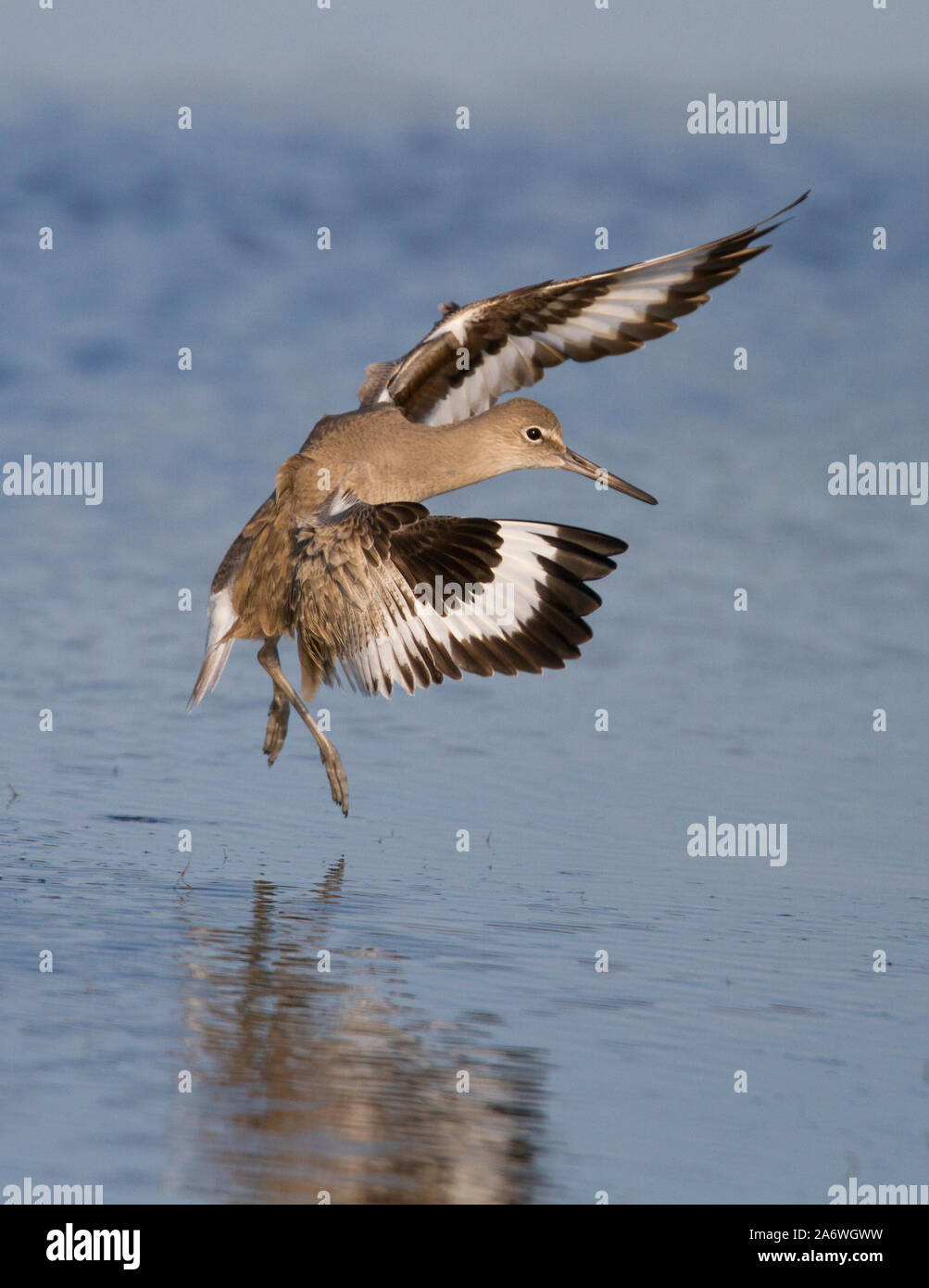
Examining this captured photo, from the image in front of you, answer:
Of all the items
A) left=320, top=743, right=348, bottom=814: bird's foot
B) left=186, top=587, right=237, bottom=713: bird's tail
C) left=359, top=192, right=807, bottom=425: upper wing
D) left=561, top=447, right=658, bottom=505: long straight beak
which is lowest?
left=320, top=743, right=348, bottom=814: bird's foot

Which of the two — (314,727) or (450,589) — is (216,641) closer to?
(314,727)

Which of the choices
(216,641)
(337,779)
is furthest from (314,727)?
(216,641)

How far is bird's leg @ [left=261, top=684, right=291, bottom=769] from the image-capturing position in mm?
7305

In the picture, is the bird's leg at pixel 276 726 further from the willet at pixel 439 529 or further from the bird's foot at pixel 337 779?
the bird's foot at pixel 337 779

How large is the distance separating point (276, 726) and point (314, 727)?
34 cm

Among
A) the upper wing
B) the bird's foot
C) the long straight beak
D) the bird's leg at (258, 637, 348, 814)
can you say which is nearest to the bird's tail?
the bird's leg at (258, 637, 348, 814)

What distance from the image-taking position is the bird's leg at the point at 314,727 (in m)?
6.79

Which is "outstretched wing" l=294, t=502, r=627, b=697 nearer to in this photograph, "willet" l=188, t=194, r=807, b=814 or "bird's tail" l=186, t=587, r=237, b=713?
"willet" l=188, t=194, r=807, b=814

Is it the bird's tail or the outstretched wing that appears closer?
the outstretched wing

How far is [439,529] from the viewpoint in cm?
624

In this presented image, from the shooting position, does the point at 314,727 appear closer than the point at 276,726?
Yes

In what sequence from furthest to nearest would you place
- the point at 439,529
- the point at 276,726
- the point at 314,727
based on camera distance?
the point at 276,726, the point at 314,727, the point at 439,529

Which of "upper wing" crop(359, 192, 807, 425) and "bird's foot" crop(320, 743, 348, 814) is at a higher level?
"upper wing" crop(359, 192, 807, 425)

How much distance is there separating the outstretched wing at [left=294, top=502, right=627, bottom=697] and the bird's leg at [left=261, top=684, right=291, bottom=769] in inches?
34.3
